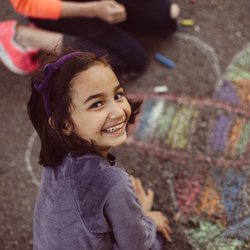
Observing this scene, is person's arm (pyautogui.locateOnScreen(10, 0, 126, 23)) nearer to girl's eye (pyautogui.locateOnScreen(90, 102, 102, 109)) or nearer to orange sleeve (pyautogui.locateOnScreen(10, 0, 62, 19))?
orange sleeve (pyautogui.locateOnScreen(10, 0, 62, 19))

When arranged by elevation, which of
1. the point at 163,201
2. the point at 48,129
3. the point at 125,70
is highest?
the point at 48,129

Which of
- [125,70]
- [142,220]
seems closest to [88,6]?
[125,70]

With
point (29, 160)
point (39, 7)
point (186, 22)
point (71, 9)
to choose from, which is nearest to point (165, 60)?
point (186, 22)

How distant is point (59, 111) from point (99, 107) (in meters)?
0.08

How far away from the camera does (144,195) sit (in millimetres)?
1393

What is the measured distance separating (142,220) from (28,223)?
49cm

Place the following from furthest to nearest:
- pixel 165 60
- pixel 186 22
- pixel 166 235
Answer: pixel 186 22, pixel 165 60, pixel 166 235

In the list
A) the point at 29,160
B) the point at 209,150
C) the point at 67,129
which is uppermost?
the point at 67,129

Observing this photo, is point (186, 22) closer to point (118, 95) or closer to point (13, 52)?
point (13, 52)

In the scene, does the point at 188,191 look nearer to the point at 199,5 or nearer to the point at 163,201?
the point at 163,201

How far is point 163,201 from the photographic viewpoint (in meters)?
1.41

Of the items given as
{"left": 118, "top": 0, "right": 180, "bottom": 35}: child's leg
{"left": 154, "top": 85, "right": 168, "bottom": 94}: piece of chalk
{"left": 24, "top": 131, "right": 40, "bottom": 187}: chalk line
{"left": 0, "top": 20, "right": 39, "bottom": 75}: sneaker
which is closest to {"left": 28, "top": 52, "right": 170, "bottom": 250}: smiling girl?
{"left": 24, "top": 131, "right": 40, "bottom": 187}: chalk line

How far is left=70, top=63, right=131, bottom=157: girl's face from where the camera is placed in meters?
0.91

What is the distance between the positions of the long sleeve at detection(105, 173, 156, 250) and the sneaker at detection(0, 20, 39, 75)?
0.91 metres
